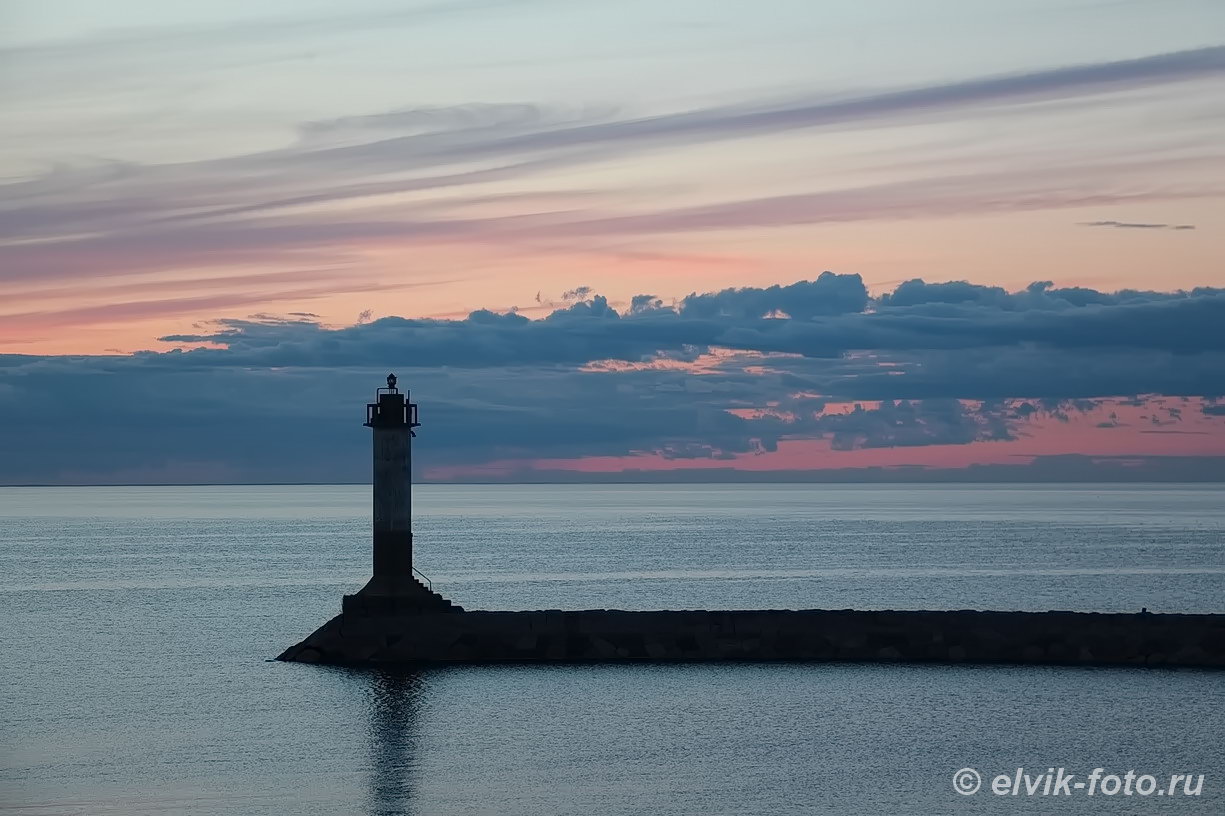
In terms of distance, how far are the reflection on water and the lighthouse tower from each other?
2079 mm

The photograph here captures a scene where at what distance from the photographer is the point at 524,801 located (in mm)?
26172

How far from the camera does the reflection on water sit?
1054 inches

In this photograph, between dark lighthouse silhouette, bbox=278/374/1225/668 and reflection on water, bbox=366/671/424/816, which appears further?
dark lighthouse silhouette, bbox=278/374/1225/668

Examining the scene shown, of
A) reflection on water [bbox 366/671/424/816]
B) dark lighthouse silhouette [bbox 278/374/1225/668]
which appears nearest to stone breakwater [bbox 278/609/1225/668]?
dark lighthouse silhouette [bbox 278/374/1225/668]

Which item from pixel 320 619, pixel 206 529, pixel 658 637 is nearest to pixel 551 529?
pixel 206 529

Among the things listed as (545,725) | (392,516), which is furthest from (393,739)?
(392,516)

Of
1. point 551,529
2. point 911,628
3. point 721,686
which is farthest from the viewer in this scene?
point 551,529

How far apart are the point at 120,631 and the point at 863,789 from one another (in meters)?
35.5

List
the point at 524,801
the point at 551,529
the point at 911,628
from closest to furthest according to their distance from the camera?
the point at 524,801 < the point at 911,628 < the point at 551,529

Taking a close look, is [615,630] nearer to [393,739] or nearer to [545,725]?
[545,725]

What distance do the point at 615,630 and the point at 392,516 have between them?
6.87 metres

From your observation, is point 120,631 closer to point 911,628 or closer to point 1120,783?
point 911,628

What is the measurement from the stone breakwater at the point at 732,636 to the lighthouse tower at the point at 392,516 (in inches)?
17.5

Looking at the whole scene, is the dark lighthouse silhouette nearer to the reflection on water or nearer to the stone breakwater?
the stone breakwater
